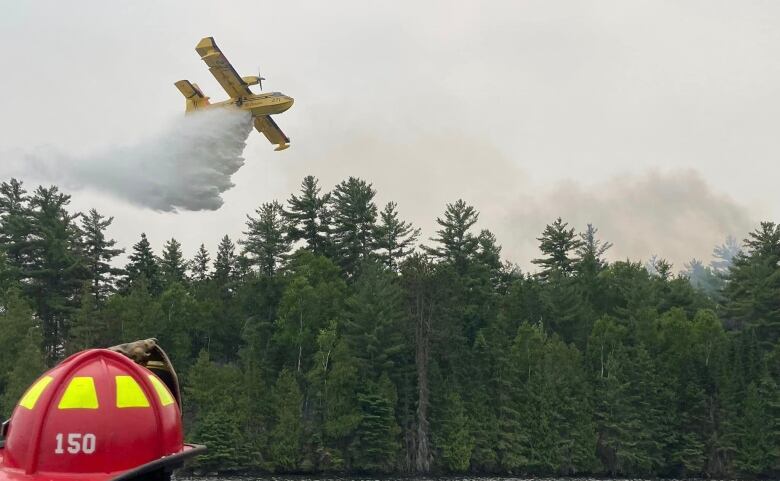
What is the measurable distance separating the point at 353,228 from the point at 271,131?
141 feet

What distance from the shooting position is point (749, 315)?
89.8 metres

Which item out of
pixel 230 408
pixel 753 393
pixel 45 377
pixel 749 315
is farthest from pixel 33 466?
pixel 749 315

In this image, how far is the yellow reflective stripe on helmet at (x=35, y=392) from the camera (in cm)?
459

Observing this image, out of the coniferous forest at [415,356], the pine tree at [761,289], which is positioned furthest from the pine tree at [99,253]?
the pine tree at [761,289]

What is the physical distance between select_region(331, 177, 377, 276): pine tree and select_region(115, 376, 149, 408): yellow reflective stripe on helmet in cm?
9726

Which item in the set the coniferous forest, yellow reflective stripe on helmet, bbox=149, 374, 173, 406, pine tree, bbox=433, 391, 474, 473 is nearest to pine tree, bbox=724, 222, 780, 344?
the coniferous forest

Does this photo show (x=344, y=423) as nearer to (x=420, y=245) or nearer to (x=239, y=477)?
(x=239, y=477)

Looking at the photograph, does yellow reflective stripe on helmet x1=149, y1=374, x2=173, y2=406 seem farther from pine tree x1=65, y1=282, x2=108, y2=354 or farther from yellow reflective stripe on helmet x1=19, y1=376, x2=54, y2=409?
pine tree x1=65, y1=282, x2=108, y2=354

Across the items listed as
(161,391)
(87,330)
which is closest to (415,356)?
(87,330)

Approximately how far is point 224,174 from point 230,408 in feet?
90.1

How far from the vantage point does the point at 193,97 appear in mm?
63188

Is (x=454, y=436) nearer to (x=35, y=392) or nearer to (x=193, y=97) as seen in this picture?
(x=193, y=97)

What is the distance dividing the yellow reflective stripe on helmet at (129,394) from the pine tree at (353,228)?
319 ft

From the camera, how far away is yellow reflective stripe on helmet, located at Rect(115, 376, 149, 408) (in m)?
4.62
